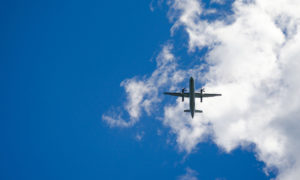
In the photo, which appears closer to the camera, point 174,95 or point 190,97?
point 190,97

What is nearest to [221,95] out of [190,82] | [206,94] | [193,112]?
[206,94]

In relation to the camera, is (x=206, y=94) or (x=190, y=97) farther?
(x=206, y=94)

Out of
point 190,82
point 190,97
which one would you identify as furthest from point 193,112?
point 190,82

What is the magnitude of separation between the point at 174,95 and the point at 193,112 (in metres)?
8.79

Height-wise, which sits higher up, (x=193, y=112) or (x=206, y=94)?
(x=206, y=94)

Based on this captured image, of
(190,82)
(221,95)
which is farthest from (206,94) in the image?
(190,82)

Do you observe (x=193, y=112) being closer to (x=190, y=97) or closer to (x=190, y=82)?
(x=190, y=97)

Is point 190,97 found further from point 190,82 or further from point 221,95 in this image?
point 221,95

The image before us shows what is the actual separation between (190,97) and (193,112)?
786 cm

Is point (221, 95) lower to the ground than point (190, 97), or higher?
higher

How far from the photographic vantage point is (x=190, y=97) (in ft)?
309

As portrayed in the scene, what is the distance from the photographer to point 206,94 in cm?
10162

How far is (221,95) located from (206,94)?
5915 millimetres

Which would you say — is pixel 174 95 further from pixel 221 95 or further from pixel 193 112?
pixel 221 95
